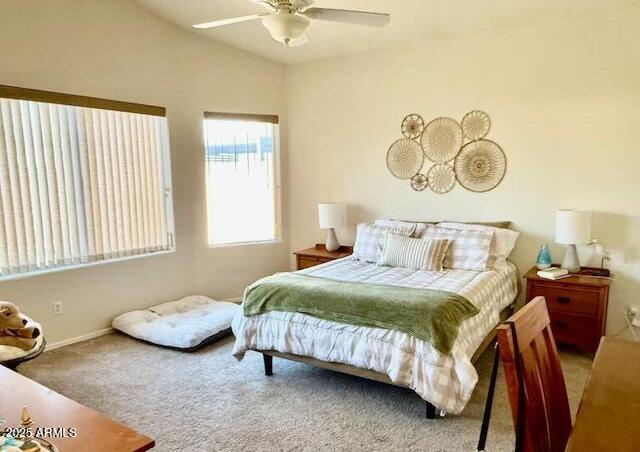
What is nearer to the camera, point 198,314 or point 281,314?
point 281,314

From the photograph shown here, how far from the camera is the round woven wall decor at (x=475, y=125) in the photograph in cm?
398

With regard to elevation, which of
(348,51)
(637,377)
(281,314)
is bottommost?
(281,314)

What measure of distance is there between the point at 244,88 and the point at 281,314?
2862mm

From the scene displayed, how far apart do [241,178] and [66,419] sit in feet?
12.1

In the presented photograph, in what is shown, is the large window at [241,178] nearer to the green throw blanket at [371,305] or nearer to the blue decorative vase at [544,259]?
the green throw blanket at [371,305]

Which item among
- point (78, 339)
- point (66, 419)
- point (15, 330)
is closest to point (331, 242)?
point (78, 339)

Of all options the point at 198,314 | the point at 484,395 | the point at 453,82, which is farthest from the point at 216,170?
the point at 484,395

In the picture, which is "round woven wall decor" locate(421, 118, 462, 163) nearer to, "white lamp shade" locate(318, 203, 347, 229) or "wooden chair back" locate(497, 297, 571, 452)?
"white lamp shade" locate(318, 203, 347, 229)

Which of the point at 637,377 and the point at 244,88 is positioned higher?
the point at 244,88

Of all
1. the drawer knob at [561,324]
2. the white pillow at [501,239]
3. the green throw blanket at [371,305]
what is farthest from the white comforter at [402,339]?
the drawer knob at [561,324]

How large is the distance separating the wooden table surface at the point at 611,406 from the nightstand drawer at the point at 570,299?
1.93 meters

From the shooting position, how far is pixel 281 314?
2863 millimetres

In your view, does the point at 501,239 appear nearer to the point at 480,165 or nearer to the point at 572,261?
the point at 572,261

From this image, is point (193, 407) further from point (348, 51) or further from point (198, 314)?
point (348, 51)
